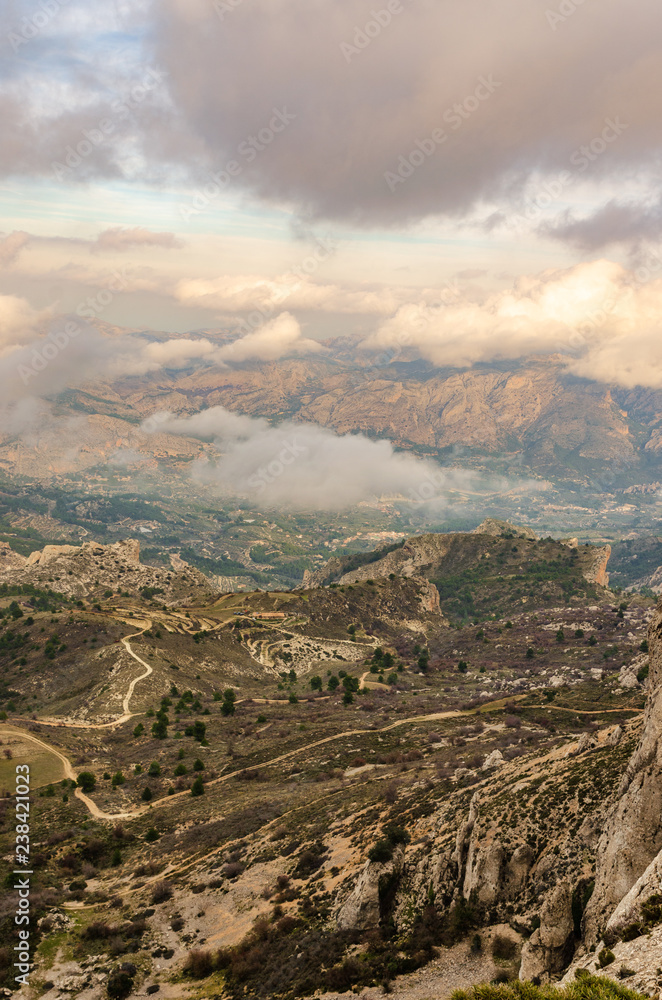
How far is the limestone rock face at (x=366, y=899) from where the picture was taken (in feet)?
121

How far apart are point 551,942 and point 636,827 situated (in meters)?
7.35

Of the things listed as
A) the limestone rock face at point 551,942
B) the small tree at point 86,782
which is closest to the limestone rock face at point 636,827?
the limestone rock face at point 551,942

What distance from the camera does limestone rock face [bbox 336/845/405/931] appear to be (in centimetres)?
3684

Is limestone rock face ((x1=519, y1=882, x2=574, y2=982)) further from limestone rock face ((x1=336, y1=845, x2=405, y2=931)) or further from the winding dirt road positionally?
the winding dirt road

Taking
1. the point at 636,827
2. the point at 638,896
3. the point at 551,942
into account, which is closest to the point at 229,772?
the point at 551,942

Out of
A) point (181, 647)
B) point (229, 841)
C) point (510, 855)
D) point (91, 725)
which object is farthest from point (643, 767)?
point (181, 647)

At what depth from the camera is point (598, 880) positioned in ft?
81.5

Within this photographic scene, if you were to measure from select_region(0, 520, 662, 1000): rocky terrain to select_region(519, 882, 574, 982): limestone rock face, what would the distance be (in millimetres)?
97

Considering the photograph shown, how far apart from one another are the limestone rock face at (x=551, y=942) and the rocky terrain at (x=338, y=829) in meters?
0.10

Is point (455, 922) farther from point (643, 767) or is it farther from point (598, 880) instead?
point (643, 767)

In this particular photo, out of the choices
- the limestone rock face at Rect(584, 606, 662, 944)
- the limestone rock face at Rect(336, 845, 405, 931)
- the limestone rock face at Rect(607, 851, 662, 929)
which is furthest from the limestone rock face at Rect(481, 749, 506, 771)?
the limestone rock face at Rect(607, 851, 662, 929)

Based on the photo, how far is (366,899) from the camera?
37.4m

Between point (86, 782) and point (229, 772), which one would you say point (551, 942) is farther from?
point (86, 782)

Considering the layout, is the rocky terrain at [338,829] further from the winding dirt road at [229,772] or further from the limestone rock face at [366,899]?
the winding dirt road at [229,772]
